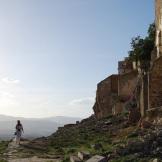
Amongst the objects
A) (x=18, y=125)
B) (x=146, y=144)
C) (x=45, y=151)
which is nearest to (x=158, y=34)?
(x=18, y=125)

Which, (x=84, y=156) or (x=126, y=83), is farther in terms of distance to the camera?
(x=126, y=83)

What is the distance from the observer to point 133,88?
50.8 meters

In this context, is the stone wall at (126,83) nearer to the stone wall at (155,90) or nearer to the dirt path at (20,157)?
the stone wall at (155,90)

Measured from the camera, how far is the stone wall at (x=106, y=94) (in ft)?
182

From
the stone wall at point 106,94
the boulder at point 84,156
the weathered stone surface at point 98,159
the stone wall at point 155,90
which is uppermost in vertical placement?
the stone wall at point 106,94

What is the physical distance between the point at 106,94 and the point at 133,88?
663cm

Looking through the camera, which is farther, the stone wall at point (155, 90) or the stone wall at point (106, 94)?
the stone wall at point (106, 94)

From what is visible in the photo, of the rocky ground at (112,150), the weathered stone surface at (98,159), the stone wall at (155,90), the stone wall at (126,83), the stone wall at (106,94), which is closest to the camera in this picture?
the weathered stone surface at (98,159)

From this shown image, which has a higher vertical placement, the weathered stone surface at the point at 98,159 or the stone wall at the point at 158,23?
the stone wall at the point at 158,23

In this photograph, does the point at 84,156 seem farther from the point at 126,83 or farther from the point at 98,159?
the point at 126,83

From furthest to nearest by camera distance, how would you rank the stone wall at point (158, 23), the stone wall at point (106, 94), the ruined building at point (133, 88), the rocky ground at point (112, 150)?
the stone wall at point (106, 94)
the stone wall at point (158, 23)
the ruined building at point (133, 88)
the rocky ground at point (112, 150)

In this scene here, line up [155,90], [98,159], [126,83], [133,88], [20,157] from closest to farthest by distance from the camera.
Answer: [98,159] < [20,157] < [155,90] < [133,88] < [126,83]

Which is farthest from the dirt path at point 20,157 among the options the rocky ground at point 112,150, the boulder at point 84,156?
the boulder at point 84,156

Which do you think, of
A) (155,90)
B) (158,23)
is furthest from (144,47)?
(155,90)
